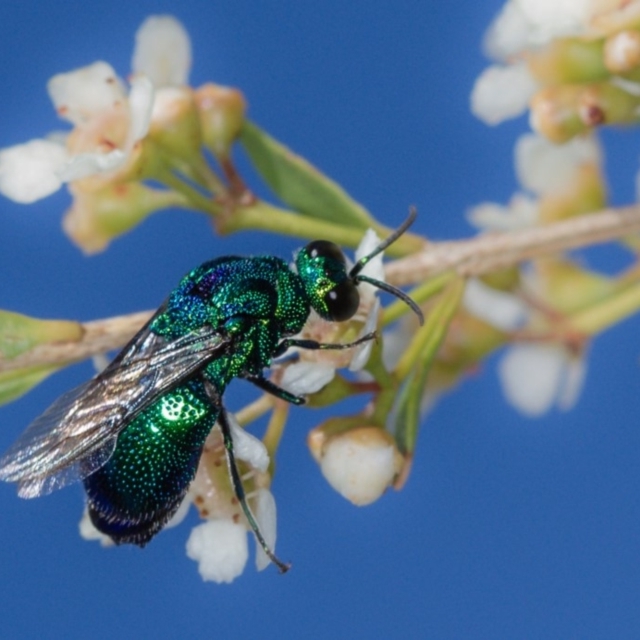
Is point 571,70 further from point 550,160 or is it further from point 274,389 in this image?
point 274,389

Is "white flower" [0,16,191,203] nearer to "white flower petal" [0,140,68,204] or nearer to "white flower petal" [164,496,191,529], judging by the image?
"white flower petal" [0,140,68,204]

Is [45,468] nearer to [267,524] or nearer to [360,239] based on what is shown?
[267,524]

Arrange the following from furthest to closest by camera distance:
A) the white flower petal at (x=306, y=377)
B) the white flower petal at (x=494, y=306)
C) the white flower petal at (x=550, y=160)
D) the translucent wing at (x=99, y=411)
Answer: the white flower petal at (x=494, y=306) < the white flower petal at (x=550, y=160) < the white flower petal at (x=306, y=377) < the translucent wing at (x=99, y=411)

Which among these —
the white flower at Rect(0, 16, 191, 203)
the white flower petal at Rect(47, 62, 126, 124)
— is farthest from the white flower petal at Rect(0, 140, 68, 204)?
the white flower petal at Rect(47, 62, 126, 124)

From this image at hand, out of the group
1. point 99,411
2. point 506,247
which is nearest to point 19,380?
point 99,411

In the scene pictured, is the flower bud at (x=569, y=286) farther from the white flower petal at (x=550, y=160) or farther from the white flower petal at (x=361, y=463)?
the white flower petal at (x=361, y=463)

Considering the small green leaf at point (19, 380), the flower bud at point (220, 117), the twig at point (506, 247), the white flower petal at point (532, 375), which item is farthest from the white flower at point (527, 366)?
the small green leaf at point (19, 380)
